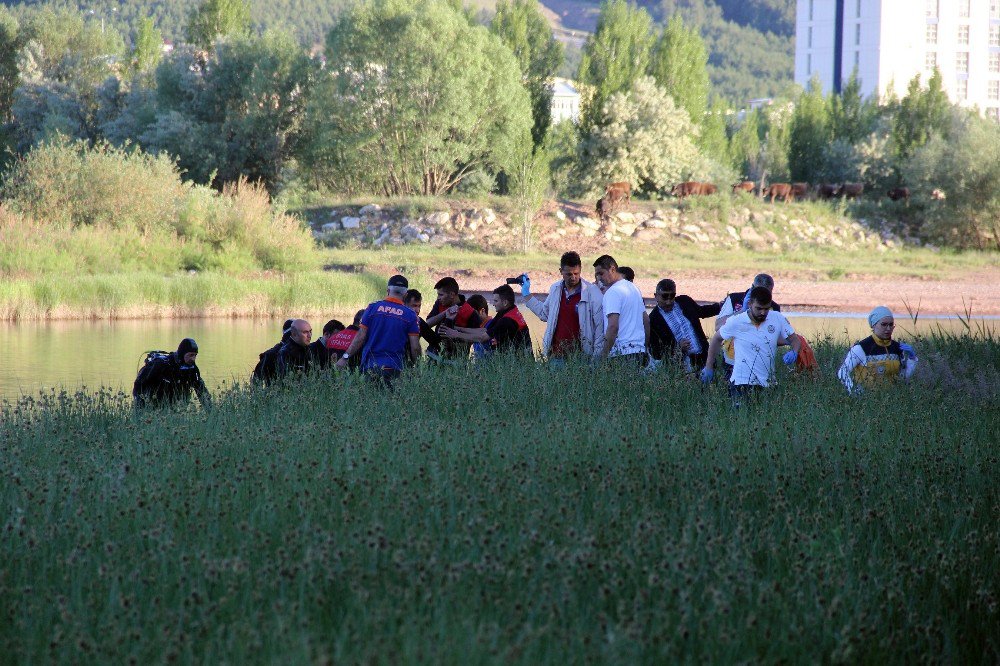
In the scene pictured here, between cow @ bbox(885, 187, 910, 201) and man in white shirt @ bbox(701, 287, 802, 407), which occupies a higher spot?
cow @ bbox(885, 187, 910, 201)

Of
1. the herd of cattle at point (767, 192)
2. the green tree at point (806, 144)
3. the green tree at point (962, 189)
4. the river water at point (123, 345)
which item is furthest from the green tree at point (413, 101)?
the river water at point (123, 345)

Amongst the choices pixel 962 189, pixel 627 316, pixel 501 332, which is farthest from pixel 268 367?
pixel 962 189

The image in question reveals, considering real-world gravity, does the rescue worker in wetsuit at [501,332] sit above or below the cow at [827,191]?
below

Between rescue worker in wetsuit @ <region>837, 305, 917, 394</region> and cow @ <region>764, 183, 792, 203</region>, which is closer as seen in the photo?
rescue worker in wetsuit @ <region>837, 305, 917, 394</region>

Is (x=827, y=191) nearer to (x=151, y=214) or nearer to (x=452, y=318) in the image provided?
(x=151, y=214)

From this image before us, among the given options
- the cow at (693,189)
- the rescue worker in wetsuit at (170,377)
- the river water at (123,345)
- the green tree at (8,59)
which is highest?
the green tree at (8,59)

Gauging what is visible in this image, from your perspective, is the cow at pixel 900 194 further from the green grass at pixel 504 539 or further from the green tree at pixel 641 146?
the green grass at pixel 504 539

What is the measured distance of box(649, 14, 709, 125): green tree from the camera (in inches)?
2354

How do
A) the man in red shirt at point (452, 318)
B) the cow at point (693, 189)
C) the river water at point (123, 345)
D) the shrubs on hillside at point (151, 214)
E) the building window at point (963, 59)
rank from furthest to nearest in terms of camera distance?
1. the building window at point (963, 59)
2. the cow at point (693, 189)
3. the shrubs on hillside at point (151, 214)
4. the river water at point (123, 345)
5. the man in red shirt at point (452, 318)

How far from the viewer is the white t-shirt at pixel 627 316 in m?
12.7

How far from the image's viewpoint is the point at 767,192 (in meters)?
55.6

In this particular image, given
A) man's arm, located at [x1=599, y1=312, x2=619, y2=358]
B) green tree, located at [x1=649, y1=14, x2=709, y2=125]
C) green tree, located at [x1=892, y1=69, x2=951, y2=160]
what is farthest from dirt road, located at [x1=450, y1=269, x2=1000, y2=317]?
green tree, located at [x1=892, y1=69, x2=951, y2=160]

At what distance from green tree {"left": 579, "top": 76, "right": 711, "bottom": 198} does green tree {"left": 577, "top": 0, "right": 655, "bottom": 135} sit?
2.11 ft

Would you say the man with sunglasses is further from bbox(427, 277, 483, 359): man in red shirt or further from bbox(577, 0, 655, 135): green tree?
bbox(577, 0, 655, 135): green tree
